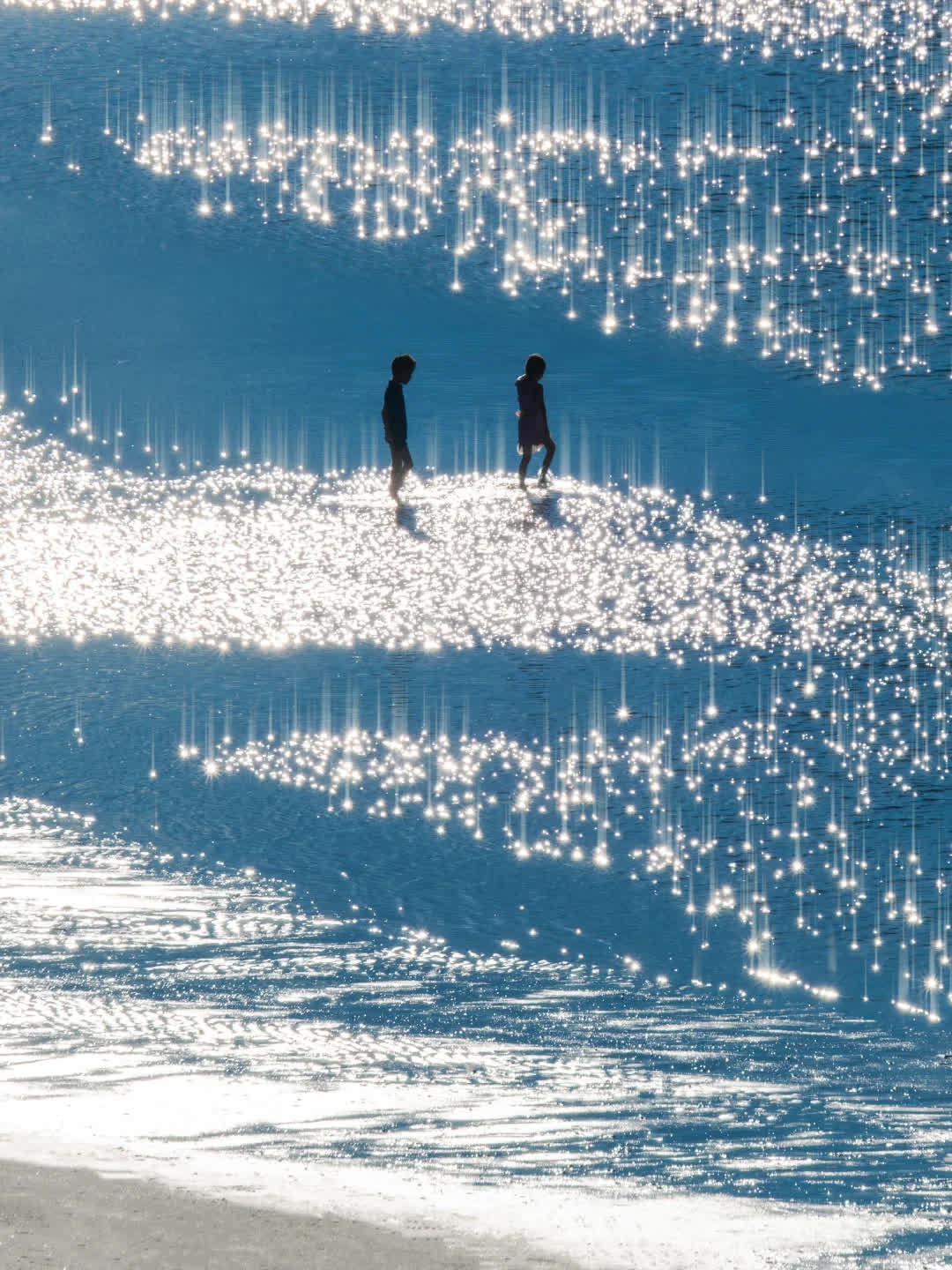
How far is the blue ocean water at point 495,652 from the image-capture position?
5484 millimetres

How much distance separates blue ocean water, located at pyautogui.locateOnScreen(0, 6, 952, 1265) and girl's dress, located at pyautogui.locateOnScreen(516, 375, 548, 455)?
495 millimetres

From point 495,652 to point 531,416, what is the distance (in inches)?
202

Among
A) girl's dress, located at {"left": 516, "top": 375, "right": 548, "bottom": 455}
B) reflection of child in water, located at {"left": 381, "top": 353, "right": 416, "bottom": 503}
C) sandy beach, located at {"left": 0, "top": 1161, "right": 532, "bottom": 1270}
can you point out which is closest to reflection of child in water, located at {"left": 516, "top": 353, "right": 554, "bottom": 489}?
girl's dress, located at {"left": 516, "top": 375, "right": 548, "bottom": 455}

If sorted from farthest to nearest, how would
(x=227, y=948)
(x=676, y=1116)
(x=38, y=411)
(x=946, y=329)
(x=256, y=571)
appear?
1. (x=946, y=329)
2. (x=38, y=411)
3. (x=256, y=571)
4. (x=227, y=948)
5. (x=676, y=1116)

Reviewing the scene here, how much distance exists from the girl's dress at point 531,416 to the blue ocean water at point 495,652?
19.5 inches

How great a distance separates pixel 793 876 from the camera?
7797mm

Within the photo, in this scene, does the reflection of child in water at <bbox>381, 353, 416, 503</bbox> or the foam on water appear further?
the reflection of child in water at <bbox>381, 353, 416, 503</bbox>

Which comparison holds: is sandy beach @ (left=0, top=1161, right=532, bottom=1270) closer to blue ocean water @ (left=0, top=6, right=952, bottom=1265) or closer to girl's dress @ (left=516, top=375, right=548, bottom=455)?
blue ocean water @ (left=0, top=6, right=952, bottom=1265)

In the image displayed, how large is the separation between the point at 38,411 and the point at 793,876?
40.4 ft

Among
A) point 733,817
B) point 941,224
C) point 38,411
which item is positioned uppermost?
point 941,224

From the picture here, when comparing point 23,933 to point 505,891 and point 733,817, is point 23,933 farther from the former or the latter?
point 733,817

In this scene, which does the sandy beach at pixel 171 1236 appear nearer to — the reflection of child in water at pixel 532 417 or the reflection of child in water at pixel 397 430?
the reflection of child in water at pixel 397 430

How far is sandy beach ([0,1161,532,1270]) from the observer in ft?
13.3

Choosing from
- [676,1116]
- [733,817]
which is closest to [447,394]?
[733,817]
